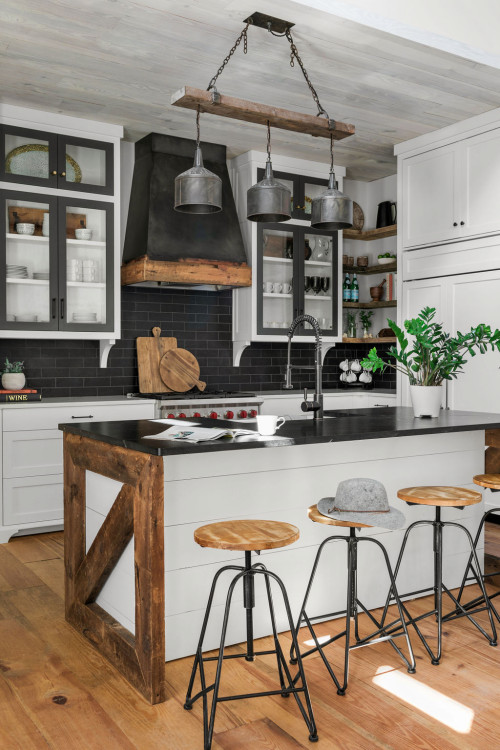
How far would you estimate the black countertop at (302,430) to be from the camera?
250 centimetres

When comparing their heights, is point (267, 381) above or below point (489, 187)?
below

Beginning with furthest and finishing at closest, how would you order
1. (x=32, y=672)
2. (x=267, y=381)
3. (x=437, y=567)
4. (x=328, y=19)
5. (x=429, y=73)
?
1. (x=267, y=381)
2. (x=429, y=73)
3. (x=328, y=19)
4. (x=437, y=567)
5. (x=32, y=672)

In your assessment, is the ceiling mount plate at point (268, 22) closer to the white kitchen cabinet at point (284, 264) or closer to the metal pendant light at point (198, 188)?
the metal pendant light at point (198, 188)

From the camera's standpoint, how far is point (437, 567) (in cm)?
294

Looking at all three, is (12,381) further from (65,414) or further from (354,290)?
(354,290)

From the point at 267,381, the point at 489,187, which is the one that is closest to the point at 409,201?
the point at 489,187

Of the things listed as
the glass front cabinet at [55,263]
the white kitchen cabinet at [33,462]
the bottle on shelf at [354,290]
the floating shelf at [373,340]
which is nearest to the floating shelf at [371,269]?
the bottle on shelf at [354,290]

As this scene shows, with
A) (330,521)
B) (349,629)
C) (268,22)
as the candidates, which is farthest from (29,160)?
(349,629)

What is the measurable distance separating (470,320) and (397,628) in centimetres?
277

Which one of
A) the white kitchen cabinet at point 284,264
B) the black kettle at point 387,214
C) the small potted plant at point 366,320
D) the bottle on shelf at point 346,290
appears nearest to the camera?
the white kitchen cabinet at point 284,264

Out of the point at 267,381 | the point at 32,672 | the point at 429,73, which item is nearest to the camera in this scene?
the point at 32,672

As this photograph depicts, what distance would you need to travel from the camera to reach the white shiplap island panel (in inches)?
108

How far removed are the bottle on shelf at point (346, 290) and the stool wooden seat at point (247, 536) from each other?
433cm

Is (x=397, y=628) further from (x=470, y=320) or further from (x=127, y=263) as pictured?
(x=127, y=263)
